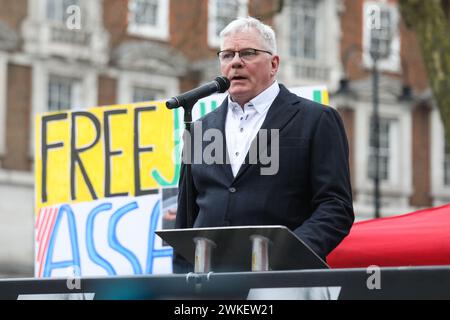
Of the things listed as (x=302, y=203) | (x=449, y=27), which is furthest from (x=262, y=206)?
(x=449, y=27)

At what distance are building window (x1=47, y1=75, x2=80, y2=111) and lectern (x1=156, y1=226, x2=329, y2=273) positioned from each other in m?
26.0

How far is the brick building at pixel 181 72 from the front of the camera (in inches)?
1128

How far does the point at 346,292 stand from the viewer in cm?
337

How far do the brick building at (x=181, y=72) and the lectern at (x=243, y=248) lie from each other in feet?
67.5

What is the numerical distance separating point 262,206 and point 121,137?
390 cm

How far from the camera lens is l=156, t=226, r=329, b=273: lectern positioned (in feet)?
12.7

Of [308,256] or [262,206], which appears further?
[262,206]

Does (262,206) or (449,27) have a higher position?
(449,27)

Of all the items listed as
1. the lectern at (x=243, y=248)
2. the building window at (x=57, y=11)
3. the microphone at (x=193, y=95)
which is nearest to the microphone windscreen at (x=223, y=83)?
the microphone at (x=193, y=95)

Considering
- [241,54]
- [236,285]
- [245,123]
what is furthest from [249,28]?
[236,285]

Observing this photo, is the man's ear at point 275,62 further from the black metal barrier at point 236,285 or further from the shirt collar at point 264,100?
the black metal barrier at point 236,285

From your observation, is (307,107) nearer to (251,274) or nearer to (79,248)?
(251,274)

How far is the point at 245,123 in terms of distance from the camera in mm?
4938
